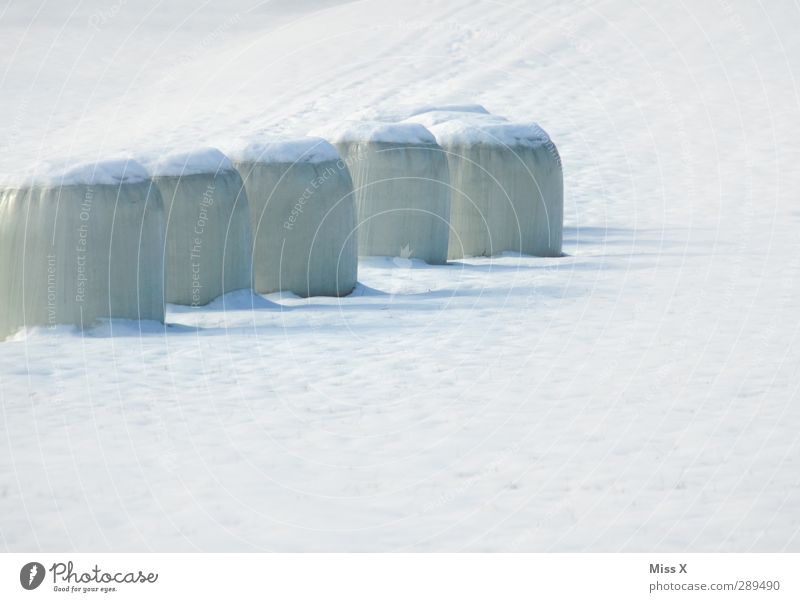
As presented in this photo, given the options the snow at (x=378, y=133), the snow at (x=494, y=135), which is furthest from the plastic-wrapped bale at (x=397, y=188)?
the snow at (x=494, y=135)

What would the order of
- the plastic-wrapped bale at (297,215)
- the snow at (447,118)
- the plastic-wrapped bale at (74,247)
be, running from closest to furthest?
1. the plastic-wrapped bale at (74,247)
2. the plastic-wrapped bale at (297,215)
3. the snow at (447,118)

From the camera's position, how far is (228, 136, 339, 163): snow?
12805mm

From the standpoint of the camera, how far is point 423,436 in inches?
310

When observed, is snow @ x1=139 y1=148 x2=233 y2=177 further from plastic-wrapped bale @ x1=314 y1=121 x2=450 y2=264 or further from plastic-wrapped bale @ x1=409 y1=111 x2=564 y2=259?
plastic-wrapped bale @ x1=409 y1=111 x2=564 y2=259

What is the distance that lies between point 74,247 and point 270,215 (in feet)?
8.71

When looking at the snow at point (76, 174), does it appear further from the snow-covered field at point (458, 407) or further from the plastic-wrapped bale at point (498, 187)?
the plastic-wrapped bale at point (498, 187)

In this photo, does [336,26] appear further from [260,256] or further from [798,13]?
[260,256]

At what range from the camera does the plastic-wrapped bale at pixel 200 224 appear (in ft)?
39.3


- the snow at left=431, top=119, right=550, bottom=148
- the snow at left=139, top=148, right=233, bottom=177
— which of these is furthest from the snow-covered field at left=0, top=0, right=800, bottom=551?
the snow at left=431, top=119, right=550, bottom=148

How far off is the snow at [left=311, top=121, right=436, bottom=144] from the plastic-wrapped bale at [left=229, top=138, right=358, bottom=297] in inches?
88.8

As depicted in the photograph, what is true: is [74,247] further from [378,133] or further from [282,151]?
[378,133]

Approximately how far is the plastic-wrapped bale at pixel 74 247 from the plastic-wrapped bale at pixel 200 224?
43.2 inches

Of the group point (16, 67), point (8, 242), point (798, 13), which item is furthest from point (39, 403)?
point (16, 67)

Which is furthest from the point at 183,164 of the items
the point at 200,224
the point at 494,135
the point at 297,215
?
the point at 494,135
